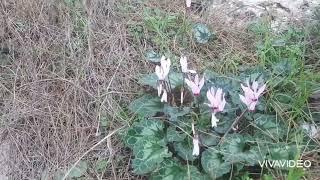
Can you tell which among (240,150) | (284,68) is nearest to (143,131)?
(240,150)

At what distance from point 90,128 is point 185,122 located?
507 millimetres

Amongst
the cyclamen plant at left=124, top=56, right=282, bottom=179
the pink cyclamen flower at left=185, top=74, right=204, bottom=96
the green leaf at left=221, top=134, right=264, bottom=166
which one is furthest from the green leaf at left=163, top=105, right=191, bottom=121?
the green leaf at left=221, top=134, right=264, bottom=166

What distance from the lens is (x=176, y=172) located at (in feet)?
7.04

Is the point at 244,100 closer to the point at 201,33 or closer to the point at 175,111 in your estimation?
the point at 175,111

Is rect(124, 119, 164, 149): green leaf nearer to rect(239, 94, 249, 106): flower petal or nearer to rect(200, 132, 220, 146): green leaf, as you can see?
rect(200, 132, 220, 146): green leaf

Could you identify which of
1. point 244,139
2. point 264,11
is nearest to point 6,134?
point 244,139

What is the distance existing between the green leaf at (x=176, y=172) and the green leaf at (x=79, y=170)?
0.35 m

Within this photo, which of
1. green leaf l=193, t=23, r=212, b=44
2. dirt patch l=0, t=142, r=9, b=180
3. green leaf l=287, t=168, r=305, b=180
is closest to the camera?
green leaf l=287, t=168, r=305, b=180

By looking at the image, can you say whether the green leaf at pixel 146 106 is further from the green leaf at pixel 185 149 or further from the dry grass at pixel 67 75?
the green leaf at pixel 185 149

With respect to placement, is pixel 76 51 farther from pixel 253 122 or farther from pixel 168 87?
pixel 253 122

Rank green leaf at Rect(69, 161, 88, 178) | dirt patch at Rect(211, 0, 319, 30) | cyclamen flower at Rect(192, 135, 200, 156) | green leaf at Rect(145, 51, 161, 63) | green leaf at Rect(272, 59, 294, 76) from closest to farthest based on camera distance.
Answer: cyclamen flower at Rect(192, 135, 200, 156) < green leaf at Rect(69, 161, 88, 178) < green leaf at Rect(272, 59, 294, 76) < green leaf at Rect(145, 51, 161, 63) < dirt patch at Rect(211, 0, 319, 30)

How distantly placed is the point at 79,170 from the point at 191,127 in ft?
1.79

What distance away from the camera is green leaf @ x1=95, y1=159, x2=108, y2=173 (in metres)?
2.33

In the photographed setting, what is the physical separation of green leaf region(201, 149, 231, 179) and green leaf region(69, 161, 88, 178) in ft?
1.83
